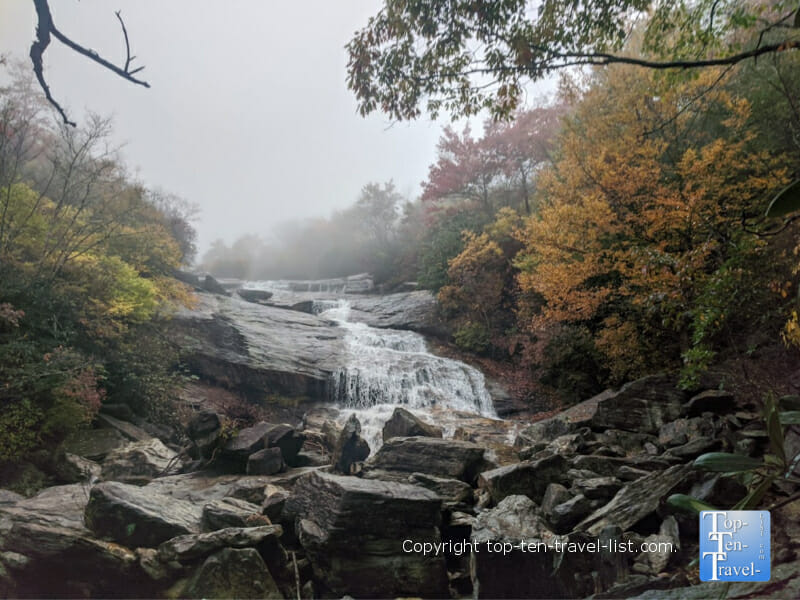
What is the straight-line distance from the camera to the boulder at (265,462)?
583 cm

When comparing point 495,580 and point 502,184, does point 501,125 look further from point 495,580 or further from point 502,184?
point 495,580

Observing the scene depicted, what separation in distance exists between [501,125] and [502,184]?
123 inches

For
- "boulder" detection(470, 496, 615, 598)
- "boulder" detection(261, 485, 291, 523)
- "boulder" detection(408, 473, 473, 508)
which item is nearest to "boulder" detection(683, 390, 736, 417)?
"boulder" detection(408, 473, 473, 508)

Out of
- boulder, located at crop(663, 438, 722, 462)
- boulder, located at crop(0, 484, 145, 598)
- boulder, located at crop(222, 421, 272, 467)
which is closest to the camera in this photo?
boulder, located at crop(0, 484, 145, 598)

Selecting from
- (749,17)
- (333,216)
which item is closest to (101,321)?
(749,17)

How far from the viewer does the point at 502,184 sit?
65.7 ft

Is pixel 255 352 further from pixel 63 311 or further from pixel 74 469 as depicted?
pixel 74 469

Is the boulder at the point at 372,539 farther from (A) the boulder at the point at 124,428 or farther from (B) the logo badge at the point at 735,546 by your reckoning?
(A) the boulder at the point at 124,428

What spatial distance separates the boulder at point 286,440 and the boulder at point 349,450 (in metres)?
0.81

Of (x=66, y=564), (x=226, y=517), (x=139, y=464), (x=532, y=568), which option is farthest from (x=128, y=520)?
(x=532, y=568)

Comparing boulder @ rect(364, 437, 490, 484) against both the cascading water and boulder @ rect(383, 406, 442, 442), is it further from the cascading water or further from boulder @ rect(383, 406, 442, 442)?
the cascading water

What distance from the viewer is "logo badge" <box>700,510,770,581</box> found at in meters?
1.54

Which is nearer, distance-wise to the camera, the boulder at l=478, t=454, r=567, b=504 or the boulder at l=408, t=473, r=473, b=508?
the boulder at l=478, t=454, r=567, b=504

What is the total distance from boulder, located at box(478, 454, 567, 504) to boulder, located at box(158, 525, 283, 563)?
7.69 ft
